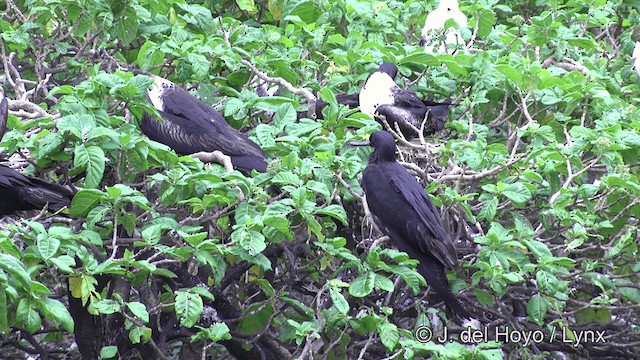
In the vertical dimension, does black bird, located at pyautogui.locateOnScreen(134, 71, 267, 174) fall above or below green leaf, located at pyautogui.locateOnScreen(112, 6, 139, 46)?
below

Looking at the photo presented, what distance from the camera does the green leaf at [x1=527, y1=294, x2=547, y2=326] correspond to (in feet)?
13.7

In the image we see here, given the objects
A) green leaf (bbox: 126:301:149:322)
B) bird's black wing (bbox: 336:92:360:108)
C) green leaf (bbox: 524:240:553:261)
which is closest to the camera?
green leaf (bbox: 126:301:149:322)

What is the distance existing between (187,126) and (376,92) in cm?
105

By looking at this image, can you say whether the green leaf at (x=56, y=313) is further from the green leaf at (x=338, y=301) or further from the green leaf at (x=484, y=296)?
the green leaf at (x=484, y=296)

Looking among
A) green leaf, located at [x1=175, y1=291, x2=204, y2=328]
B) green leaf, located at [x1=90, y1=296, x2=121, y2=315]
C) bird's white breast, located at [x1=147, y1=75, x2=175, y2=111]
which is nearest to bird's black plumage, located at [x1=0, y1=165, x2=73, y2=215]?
green leaf, located at [x1=90, y1=296, x2=121, y2=315]

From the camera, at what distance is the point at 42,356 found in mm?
4578

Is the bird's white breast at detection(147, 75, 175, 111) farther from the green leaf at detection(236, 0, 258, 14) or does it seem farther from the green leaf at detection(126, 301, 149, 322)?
the green leaf at detection(126, 301, 149, 322)

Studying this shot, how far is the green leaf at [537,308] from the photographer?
419cm

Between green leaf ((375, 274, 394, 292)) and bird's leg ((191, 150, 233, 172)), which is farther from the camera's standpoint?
bird's leg ((191, 150, 233, 172))

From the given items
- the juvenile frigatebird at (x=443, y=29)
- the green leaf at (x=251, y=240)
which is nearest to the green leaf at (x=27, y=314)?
the green leaf at (x=251, y=240)

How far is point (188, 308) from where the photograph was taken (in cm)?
363

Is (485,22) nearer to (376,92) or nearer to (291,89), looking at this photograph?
(376,92)

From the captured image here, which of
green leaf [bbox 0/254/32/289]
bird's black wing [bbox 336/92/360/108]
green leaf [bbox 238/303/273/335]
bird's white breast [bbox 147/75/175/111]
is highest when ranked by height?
green leaf [bbox 0/254/32/289]

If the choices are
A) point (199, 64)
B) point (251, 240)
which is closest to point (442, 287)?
point (251, 240)
